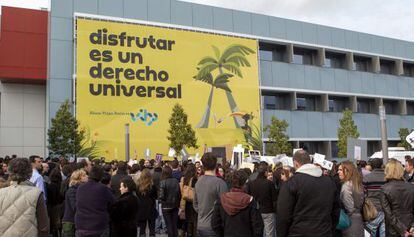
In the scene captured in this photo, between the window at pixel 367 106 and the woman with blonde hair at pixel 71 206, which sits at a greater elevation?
the window at pixel 367 106

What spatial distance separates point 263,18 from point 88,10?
47.0ft

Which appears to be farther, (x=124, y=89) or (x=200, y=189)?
(x=124, y=89)

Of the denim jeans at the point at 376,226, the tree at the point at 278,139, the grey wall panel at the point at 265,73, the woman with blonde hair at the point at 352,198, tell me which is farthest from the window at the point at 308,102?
the woman with blonde hair at the point at 352,198

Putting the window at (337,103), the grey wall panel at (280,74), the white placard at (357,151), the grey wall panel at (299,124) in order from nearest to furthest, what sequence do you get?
the white placard at (357,151) → the grey wall panel at (280,74) → the grey wall panel at (299,124) → the window at (337,103)

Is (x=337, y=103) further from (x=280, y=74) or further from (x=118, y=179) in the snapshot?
(x=118, y=179)

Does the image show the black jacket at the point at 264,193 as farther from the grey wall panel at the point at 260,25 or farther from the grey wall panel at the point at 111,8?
the grey wall panel at the point at 260,25

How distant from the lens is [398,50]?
148 ft

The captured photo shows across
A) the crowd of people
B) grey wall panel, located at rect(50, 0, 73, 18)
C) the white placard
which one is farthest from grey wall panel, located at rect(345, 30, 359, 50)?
the crowd of people

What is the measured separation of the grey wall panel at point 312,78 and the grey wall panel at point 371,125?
6.31m

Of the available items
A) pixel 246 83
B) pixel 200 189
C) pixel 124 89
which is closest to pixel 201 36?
pixel 246 83

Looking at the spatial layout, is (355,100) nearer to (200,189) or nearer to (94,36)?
(94,36)

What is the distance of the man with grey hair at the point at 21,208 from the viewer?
193 inches

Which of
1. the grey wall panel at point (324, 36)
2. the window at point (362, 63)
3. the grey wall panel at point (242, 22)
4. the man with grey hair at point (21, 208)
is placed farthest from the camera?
the window at point (362, 63)

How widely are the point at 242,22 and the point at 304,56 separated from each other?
26.0 feet
